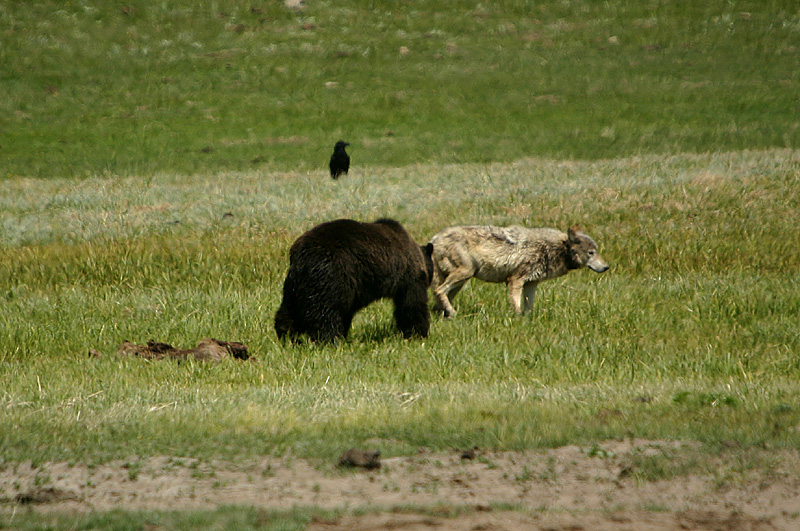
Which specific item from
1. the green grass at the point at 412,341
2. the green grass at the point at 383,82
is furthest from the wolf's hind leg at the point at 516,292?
the green grass at the point at 383,82

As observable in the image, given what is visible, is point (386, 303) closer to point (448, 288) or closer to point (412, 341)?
point (448, 288)

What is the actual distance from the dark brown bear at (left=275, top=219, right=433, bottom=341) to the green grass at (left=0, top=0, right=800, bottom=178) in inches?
939

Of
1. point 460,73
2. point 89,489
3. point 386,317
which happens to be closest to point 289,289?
point 386,317

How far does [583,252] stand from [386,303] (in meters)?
2.53

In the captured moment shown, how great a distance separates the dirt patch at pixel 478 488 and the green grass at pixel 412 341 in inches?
10.6

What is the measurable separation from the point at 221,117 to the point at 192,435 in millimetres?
37974

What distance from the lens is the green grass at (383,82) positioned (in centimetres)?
3609

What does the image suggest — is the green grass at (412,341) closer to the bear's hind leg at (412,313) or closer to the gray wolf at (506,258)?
the bear's hind leg at (412,313)

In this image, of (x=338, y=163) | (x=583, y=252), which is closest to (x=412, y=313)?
(x=583, y=252)

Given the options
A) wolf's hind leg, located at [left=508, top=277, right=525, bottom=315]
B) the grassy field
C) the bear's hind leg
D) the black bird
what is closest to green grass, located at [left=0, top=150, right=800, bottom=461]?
the grassy field

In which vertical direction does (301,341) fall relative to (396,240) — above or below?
below

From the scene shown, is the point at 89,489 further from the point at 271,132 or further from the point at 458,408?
the point at 271,132

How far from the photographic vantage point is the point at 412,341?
9.05 meters

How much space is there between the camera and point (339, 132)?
38875 millimetres
